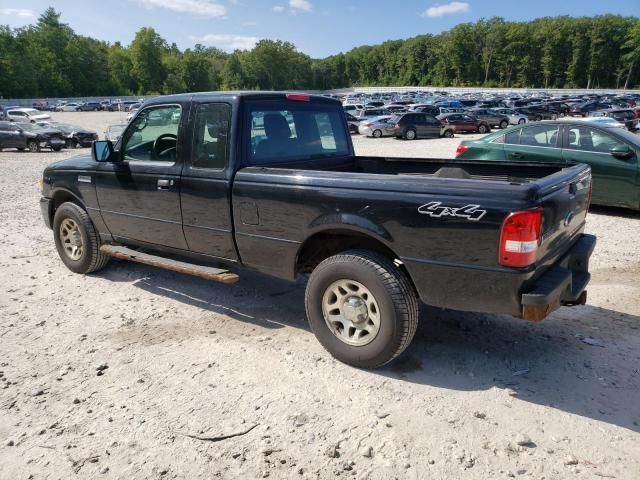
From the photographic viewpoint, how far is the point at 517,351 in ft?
13.1

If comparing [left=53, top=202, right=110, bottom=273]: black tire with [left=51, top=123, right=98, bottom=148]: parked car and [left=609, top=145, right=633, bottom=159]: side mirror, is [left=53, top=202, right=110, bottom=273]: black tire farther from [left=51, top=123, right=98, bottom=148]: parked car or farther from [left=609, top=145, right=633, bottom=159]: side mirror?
[left=51, top=123, right=98, bottom=148]: parked car

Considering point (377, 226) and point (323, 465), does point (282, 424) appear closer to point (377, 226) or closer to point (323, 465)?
point (323, 465)

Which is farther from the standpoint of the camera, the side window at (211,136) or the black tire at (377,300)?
the side window at (211,136)

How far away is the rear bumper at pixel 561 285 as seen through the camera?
3.03 m

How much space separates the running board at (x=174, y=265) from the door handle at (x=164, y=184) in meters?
0.71

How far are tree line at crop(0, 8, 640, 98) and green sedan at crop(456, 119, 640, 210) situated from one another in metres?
99.3

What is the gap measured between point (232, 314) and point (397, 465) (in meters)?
2.51

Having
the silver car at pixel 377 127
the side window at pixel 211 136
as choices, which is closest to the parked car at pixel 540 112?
the silver car at pixel 377 127

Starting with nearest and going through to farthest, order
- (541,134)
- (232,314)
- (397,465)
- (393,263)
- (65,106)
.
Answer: (397,465), (393,263), (232,314), (541,134), (65,106)

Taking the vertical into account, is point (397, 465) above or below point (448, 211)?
below

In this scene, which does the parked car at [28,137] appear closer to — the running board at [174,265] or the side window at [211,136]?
the running board at [174,265]

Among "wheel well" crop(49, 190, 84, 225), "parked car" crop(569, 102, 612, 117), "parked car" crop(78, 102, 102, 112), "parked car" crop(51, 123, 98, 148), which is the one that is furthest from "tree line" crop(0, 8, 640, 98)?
"wheel well" crop(49, 190, 84, 225)

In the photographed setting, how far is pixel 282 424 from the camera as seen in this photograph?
10.2ft

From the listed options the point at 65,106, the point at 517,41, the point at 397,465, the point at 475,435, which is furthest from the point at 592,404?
the point at 517,41
